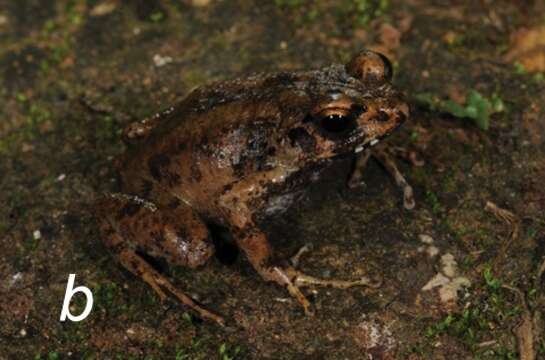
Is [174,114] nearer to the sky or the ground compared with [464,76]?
nearer to the sky

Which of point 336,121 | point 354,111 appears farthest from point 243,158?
point 354,111

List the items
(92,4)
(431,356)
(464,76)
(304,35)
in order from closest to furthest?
(431,356) < (464,76) < (304,35) < (92,4)

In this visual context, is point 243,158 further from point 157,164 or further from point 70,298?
point 70,298

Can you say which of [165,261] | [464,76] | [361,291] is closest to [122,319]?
[165,261]

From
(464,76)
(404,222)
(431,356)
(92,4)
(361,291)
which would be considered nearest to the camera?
(431,356)

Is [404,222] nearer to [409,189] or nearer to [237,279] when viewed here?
[409,189]

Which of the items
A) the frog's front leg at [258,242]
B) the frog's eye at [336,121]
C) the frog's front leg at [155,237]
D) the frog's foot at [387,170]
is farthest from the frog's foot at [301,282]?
the frog's eye at [336,121]
